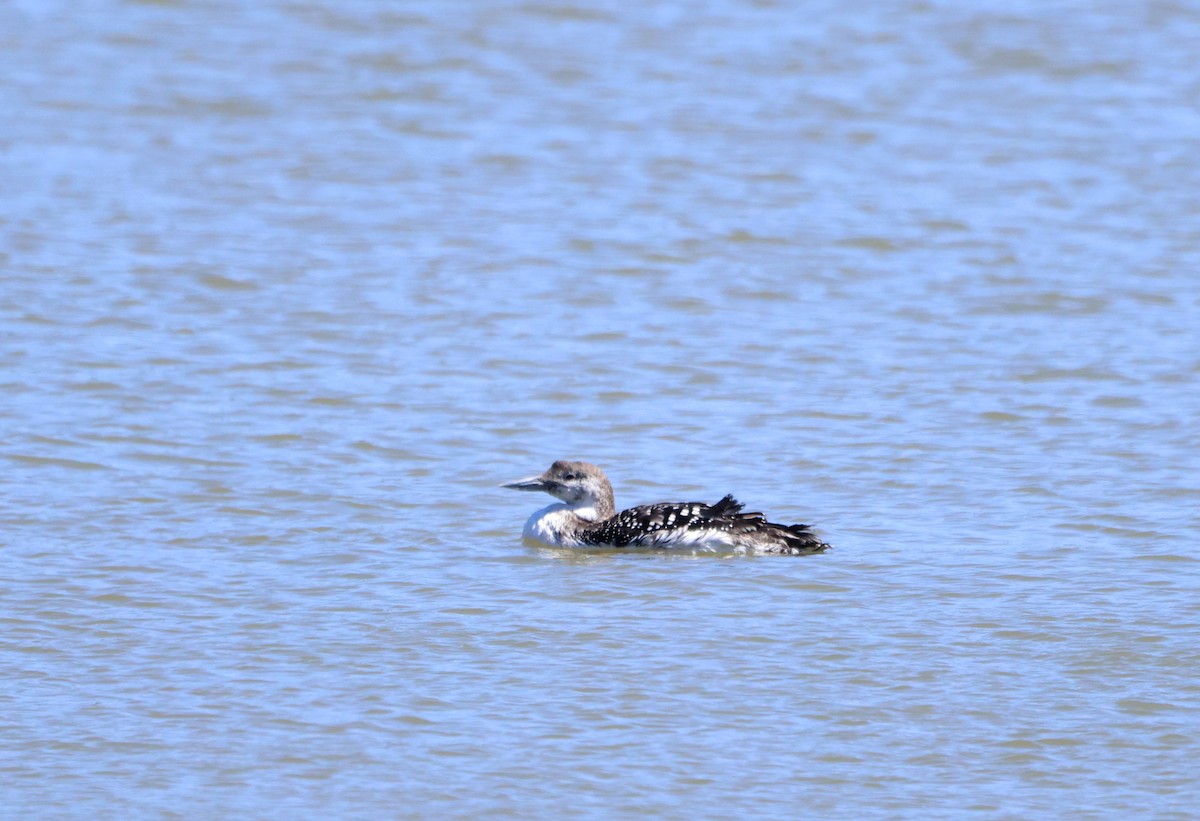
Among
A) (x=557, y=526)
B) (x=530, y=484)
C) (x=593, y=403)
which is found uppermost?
(x=593, y=403)

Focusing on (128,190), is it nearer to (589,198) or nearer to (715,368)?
(589,198)

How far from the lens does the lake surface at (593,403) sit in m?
6.44

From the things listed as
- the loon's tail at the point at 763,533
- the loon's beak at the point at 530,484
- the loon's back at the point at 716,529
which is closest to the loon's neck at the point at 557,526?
the loon's beak at the point at 530,484

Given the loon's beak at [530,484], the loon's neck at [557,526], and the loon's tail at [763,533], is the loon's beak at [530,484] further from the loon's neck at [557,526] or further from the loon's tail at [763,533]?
the loon's tail at [763,533]

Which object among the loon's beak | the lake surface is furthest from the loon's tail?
the loon's beak

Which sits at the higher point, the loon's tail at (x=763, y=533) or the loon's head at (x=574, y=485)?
the loon's head at (x=574, y=485)

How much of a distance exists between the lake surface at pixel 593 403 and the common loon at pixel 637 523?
106 millimetres

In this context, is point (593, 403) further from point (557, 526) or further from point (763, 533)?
point (763, 533)

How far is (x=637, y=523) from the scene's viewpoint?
352 inches

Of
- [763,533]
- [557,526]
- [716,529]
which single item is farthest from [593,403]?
[763,533]

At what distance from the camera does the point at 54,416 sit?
10.5 metres

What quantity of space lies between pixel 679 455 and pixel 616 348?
2017mm

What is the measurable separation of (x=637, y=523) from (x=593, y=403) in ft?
7.47

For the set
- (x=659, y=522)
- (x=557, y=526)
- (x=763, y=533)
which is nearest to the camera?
(x=763, y=533)
